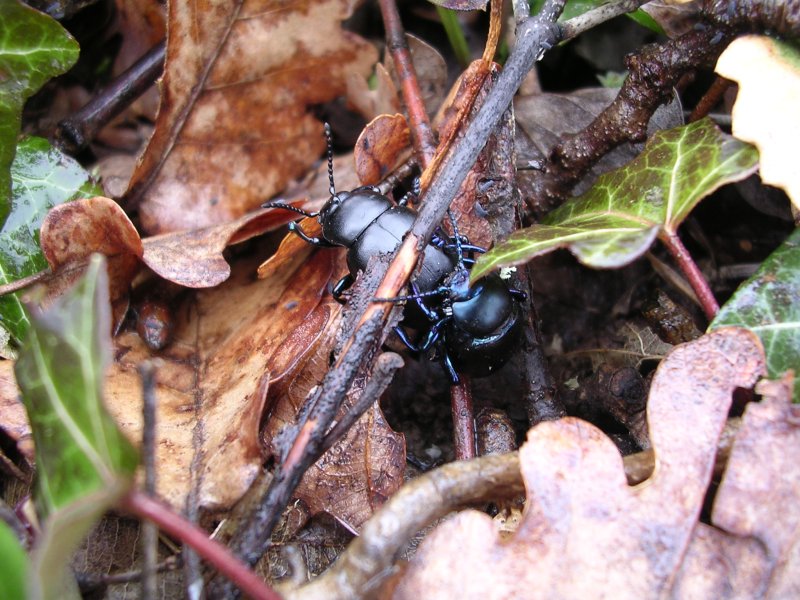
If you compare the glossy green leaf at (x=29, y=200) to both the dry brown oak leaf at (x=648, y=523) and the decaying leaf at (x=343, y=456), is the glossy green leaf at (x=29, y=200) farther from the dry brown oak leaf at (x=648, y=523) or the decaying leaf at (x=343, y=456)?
the dry brown oak leaf at (x=648, y=523)

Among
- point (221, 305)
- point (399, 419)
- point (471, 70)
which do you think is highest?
point (471, 70)

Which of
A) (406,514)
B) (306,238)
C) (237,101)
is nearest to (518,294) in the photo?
(306,238)

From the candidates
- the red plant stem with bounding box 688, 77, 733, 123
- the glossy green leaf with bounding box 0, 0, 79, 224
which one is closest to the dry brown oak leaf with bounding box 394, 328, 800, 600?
the red plant stem with bounding box 688, 77, 733, 123

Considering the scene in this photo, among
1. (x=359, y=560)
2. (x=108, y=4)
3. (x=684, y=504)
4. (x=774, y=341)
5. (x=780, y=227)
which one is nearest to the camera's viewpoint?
(x=359, y=560)

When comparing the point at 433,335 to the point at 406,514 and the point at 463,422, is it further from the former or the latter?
the point at 406,514

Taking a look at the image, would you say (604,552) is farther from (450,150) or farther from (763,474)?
(450,150)

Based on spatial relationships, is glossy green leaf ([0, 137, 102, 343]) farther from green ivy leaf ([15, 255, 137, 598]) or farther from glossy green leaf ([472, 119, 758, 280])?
glossy green leaf ([472, 119, 758, 280])

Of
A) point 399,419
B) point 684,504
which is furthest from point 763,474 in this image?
point 399,419

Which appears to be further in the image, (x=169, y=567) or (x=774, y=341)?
(x=774, y=341)
